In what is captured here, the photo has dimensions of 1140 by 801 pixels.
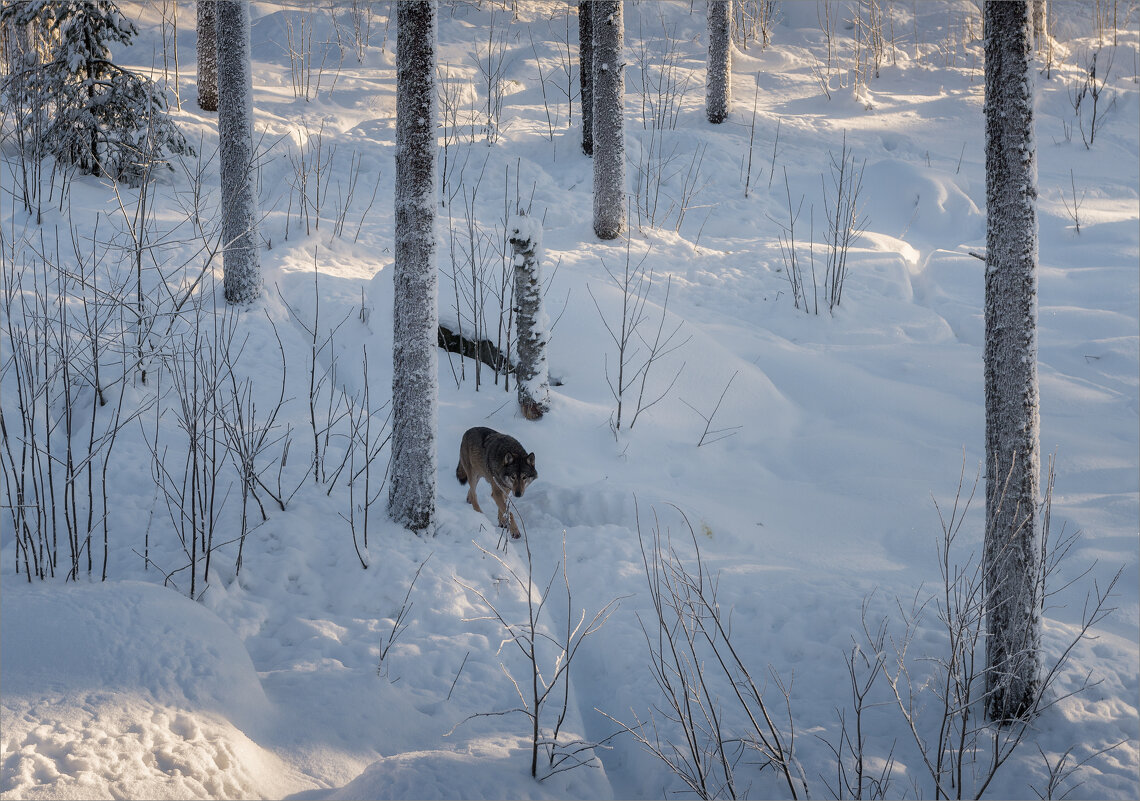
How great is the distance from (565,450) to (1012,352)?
12.7 ft

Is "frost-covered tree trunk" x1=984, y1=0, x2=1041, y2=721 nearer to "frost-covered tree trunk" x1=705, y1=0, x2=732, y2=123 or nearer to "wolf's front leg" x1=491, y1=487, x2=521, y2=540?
"wolf's front leg" x1=491, y1=487, x2=521, y2=540

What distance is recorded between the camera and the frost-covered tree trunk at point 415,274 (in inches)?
198

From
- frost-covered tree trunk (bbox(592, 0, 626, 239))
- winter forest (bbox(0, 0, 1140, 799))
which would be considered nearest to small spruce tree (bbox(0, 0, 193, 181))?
winter forest (bbox(0, 0, 1140, 799))

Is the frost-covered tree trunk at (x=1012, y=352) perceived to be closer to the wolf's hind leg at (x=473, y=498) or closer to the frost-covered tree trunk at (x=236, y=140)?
the wolf's hind leg at (x=473, y=498)

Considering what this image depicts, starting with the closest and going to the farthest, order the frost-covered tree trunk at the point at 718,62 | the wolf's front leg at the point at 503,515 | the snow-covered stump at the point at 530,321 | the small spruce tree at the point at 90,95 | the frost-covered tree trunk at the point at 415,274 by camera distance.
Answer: the frost-covered tree trunk at the point at 415,274 → the wolf's front leg at the point at 503,515 → the snow-covered stump at the point at 530,321 → the small spruce tree at the point at 90,95 → the frost-covered tree trunk at the point at 718,62

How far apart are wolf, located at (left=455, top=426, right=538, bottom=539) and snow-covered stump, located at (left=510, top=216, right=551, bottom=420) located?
3.34 ft

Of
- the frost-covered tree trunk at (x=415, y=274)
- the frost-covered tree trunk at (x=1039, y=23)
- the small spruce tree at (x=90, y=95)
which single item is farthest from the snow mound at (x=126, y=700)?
the frost-covered tree trunk at (x=1039, y=23)

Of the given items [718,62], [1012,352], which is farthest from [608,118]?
[1012,352]

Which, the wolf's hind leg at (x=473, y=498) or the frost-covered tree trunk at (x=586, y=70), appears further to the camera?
the frost-covered tree trunk at (x=586, y=70)

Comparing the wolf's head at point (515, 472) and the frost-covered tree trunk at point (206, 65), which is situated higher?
the frost-covered tree trunk at point (206, 65)

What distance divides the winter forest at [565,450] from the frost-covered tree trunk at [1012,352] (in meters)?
0.02

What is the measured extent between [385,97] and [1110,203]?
1299 centimetres

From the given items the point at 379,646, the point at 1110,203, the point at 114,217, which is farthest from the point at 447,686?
the point at 1110,203

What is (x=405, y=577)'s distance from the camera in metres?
5.10
